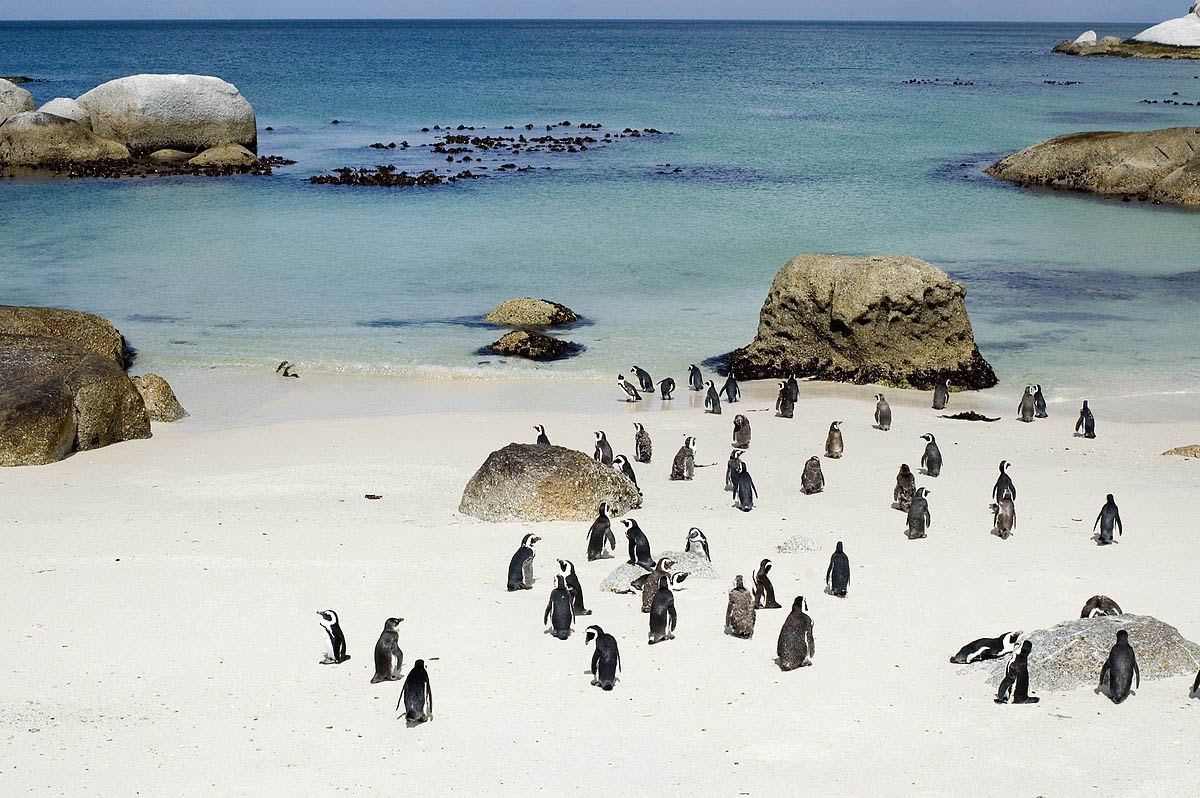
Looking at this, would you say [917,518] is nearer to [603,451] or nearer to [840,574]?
[840,574]

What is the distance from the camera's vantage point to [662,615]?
9188 millimetres

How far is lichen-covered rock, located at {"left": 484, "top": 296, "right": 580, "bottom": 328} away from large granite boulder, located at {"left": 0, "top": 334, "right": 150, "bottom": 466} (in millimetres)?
8523

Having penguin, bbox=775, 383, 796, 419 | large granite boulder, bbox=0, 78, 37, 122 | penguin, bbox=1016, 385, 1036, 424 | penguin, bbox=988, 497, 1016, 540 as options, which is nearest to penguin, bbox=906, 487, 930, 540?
penguin, bbox=988, 497, 1016, 540

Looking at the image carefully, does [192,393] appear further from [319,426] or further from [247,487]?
[247,487]

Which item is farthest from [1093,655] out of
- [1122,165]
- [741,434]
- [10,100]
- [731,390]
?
[10,100]

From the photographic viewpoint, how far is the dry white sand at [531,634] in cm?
753

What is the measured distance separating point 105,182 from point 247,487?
31.6 m

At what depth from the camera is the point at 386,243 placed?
3222 cm

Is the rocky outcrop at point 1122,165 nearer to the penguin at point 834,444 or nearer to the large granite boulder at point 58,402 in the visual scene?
the penguin at point 834,444

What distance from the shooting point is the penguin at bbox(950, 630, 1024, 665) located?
865 centimetres

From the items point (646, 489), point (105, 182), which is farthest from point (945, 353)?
point (105, 182)

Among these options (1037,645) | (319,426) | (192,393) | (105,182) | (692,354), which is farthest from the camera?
(105,182)

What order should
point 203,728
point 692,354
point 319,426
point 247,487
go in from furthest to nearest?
point 692,354
point 319,426
point 247,487
point 203,728

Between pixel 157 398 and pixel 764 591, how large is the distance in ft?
34.8
